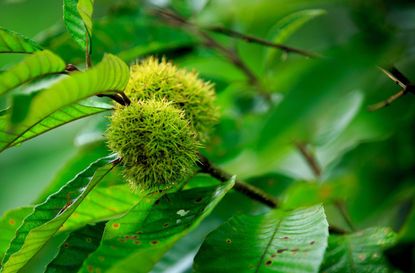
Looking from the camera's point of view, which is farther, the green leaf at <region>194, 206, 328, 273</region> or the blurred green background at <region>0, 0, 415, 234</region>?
the green leaf at <region>194, 206, 328, 273</region>

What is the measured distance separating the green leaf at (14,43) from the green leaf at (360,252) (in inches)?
25.0

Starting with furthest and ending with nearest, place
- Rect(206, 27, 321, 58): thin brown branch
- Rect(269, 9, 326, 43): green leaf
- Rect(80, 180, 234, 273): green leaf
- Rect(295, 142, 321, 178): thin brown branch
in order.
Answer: Rect(295, 142, 321, 178): thin brown branch, Rect(269, 9, 326, 43): green leaf, Rect(206, 27, 321, 58): thin brown branch, Rect(80, 180, 234, 273): green leaf

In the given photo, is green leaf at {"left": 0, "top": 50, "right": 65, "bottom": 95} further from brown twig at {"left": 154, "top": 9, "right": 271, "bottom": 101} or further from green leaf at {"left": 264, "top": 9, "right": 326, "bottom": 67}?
brown twig at {"left": 154, "top": 9, "right": 271, "bottom": 101}

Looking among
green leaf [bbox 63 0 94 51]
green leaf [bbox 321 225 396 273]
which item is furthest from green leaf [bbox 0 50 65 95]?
green leaf [bbox 321 225 396 273]

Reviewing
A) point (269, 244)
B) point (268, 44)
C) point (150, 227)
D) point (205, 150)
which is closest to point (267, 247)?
point (269, 244)

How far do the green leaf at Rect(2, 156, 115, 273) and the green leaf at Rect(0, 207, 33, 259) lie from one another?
17cm

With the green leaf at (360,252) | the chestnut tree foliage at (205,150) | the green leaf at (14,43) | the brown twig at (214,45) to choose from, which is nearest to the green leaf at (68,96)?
the chestnut tree foliage at (205,150)

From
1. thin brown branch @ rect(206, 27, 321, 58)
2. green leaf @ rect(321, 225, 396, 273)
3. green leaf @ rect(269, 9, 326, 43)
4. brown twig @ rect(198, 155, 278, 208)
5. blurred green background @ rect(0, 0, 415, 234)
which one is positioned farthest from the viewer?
green leaf @ rect(269, 9, 326, 43)

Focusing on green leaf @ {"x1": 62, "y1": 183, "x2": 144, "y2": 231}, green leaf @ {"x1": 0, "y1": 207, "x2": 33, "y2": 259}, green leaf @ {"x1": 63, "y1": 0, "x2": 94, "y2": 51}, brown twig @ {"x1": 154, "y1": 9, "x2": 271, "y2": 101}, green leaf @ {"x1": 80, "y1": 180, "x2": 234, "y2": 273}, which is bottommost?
green leaf @ {"x1": 80, "y1": 180, "x2": 234, "y2": 273}

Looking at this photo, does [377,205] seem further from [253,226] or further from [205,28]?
[205,28]

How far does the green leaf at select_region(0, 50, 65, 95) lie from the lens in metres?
0.72

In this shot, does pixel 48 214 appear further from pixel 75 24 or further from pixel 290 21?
pixel 290 21

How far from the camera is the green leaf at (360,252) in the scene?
97 cm

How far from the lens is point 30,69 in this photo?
76cm
